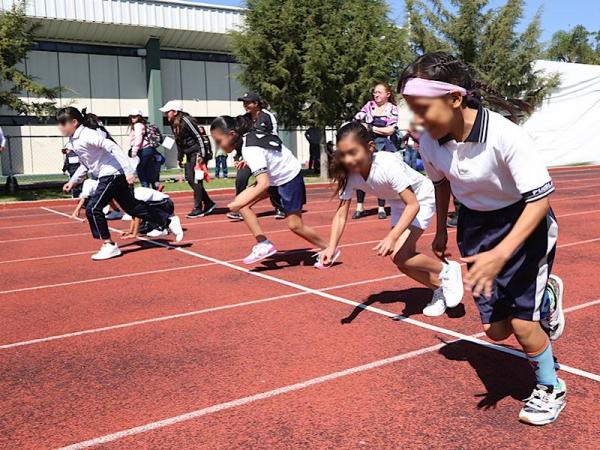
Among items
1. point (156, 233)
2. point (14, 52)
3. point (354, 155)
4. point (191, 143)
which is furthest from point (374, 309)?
point (14, 52)

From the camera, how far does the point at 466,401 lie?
332 centimetres

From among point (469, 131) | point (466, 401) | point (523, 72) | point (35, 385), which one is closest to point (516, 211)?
point (469, 131)

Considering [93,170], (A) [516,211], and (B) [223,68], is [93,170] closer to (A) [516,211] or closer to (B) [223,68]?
(A) [516,211]

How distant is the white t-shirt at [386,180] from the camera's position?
4656 millimetres

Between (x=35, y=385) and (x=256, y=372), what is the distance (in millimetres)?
1346

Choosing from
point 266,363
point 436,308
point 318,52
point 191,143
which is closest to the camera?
point 266,363

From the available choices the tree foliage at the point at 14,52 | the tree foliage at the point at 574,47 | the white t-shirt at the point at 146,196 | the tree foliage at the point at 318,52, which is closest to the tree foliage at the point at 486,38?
the tree foliage at the point at 318,52

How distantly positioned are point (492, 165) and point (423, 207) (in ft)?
7.16

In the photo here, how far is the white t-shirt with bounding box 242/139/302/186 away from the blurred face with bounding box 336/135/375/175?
216 centimetres

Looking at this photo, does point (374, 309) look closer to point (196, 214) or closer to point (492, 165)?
point (492, 165)

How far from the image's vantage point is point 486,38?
88.8ft

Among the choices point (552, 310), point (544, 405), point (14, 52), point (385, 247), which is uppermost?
point (14, 52)

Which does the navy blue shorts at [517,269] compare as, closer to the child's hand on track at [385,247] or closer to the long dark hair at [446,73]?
the long dark hair at [446,73]

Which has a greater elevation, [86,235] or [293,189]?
[293,189]
